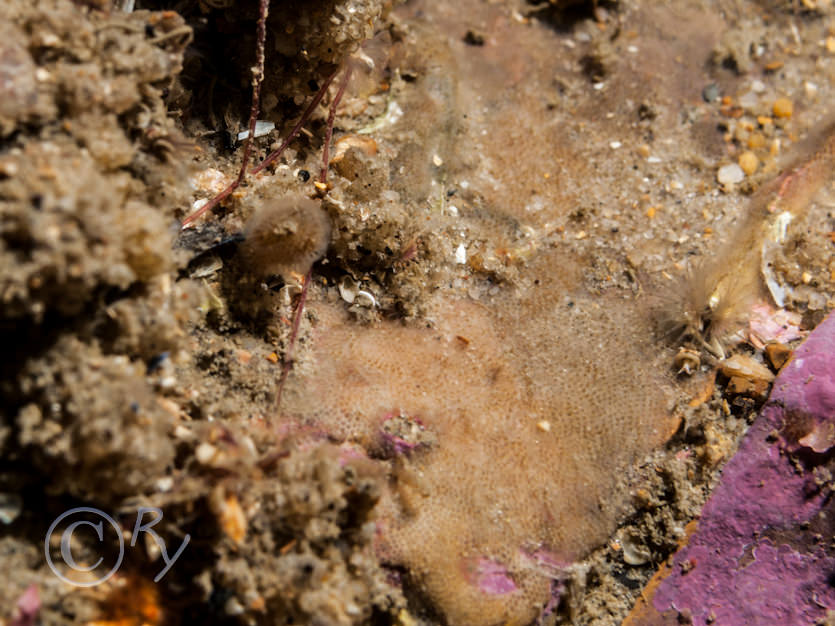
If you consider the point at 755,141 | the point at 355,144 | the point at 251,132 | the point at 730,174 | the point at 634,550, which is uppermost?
the point at 755,141

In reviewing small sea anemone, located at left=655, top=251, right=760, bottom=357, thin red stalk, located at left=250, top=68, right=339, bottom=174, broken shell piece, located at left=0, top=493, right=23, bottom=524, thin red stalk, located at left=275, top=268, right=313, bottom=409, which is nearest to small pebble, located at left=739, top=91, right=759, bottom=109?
small sea anemone, located at left=655, top=251, right=760, bottom=357

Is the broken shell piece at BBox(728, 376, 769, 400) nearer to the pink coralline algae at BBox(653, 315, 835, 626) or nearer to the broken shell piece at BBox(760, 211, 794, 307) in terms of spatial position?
the pink coralline algae at BBox(653, 315, 835, 626)

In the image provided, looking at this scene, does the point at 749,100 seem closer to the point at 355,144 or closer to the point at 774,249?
the point at 774,249

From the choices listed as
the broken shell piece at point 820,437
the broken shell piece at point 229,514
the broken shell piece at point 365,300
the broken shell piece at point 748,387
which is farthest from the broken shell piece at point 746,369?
the broken shell piece at point 229,514

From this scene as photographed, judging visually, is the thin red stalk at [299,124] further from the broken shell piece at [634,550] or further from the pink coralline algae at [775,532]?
the pink coralline algae at [775,532]

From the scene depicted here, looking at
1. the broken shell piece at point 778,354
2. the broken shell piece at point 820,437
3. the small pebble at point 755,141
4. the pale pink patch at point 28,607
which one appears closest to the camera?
the pale pink patch at point 28,607

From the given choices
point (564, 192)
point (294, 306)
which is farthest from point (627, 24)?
point (294, 306)

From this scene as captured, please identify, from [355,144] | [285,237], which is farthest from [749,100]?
[285,237]
